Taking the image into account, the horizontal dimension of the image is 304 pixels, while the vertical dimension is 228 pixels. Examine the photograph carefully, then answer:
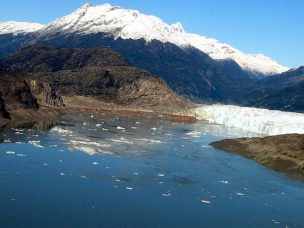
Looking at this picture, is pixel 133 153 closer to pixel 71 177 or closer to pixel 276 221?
pixel 71 177

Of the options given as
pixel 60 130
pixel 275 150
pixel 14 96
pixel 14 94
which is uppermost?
pixel 14 94

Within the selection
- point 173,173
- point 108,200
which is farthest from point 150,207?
point 173,173

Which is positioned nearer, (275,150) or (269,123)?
(275,150)

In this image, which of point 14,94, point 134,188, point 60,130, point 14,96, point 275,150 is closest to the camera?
point 134,188

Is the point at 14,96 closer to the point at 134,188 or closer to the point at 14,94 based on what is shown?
the point at 14,94

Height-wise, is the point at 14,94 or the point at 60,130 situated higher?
the point at 14,94

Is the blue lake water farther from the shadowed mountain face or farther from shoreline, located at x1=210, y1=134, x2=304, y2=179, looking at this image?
the shadowed mountain face

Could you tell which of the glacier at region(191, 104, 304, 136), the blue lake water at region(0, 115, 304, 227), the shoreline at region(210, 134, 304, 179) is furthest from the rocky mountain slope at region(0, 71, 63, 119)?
the glacier at region(191, 104, 304, 136)

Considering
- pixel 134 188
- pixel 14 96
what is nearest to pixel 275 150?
pixel 134 188

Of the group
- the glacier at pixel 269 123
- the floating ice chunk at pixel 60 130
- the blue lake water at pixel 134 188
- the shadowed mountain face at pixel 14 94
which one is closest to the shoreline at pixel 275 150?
the blue lake water at pixel 134 188
